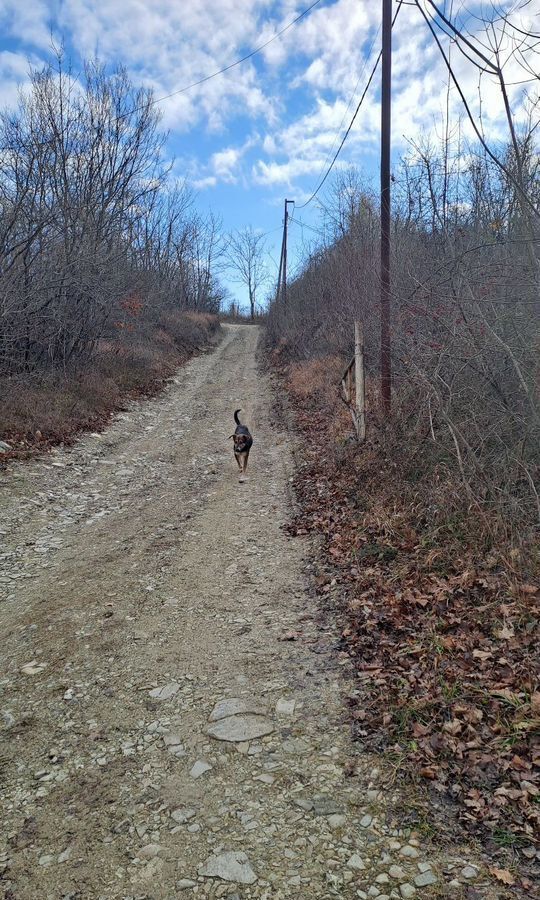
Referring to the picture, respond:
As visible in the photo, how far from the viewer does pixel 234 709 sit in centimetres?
368

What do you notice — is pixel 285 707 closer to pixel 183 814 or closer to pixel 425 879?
pixel 183 814

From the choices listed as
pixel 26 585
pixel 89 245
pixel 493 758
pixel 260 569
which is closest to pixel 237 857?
pixel 493 758

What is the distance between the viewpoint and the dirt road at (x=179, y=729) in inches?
102

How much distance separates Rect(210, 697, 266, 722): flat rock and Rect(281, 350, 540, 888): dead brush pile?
A: 0.65 m

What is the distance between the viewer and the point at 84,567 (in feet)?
19.1

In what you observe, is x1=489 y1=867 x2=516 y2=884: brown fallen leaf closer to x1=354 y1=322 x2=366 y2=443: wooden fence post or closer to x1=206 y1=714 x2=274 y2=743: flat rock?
x1=206 y1=714 x2=274 y2=743: flat rock

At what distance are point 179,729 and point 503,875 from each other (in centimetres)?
195

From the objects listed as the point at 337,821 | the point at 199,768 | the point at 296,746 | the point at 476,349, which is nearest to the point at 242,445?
the point at 476,349

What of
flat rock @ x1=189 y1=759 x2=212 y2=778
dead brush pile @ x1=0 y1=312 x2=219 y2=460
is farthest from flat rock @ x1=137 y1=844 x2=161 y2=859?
dead brush pile @ x1=0 y1=312 x2=219 y2=460

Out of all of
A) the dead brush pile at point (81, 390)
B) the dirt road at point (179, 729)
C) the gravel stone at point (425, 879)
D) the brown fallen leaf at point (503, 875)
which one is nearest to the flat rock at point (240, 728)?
the dirt road at point (179, 729)

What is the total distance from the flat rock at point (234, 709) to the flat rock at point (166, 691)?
1.17 feet

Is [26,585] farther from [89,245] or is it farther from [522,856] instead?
[89,245]

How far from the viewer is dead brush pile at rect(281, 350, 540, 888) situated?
2953 millimetres

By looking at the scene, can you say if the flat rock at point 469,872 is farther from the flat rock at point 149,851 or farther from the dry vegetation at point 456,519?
the flat rock at point 149,851
